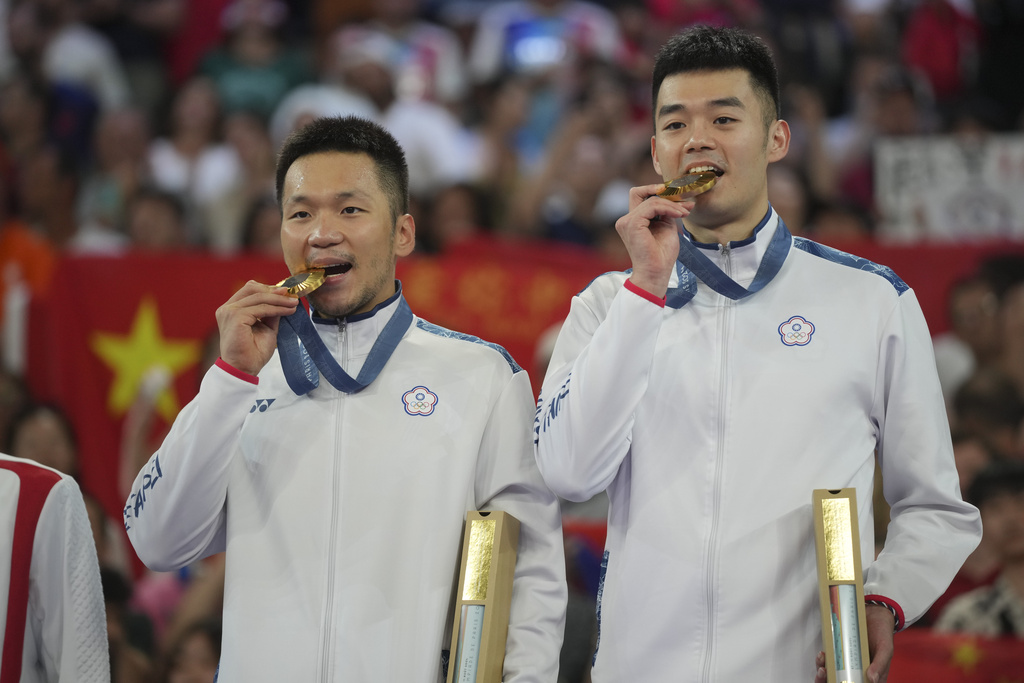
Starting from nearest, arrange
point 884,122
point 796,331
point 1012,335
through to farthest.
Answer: point 796,331 → point 1012,335 → point 884,122

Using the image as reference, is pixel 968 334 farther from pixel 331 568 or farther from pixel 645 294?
pixel 331 568

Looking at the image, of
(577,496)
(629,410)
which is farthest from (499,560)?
(629,410)

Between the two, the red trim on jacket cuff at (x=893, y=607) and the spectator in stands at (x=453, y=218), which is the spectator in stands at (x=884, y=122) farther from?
the red trim on jacket cuff at (x=893, y=607)

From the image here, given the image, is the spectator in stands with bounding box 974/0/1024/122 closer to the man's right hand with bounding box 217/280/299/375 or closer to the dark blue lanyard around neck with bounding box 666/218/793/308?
the dark blue lanyard around neck with bounding box 666/218/793/308

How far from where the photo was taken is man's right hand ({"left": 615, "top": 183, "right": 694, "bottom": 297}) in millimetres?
2535

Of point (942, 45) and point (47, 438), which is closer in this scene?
point (47, 438)

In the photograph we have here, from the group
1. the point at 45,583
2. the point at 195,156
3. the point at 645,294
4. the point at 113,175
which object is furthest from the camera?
the point at 195,156

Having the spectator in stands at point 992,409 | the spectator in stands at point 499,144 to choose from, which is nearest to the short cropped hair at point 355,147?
the spectator in stands at point 992,409

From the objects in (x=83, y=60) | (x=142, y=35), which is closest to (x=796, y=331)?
(x=83, y=60)

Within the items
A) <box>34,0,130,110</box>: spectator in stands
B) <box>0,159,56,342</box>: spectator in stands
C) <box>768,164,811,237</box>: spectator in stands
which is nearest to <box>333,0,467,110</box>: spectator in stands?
<box>34,0,130,110</box>: spectator in stands

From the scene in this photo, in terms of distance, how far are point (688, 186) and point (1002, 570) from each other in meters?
2.61

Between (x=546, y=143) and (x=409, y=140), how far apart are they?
3.08ft

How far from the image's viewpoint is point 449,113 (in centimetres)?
873

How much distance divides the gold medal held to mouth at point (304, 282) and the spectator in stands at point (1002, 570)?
9.26ft
